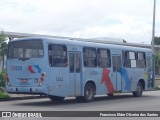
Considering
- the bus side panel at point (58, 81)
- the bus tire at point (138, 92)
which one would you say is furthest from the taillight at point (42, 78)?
the bus tire at point (138, 92)

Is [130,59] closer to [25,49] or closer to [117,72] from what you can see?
[117,72]

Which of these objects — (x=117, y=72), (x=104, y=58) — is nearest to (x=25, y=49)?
(x=104, y=58)

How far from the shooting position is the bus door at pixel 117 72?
958 inches

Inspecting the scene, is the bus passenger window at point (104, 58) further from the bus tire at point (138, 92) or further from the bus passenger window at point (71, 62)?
the bus tire at point (138, 92)

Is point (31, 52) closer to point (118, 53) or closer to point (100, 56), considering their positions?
point (100, 56)

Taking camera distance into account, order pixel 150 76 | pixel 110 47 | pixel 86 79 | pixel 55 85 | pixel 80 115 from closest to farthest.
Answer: pixel 80 115 < pixel 55 85 < pixel 86 79 < pixel 110 47 < pixel 150 76

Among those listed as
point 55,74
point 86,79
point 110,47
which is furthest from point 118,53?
point 55,74

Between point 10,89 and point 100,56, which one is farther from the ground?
point 100,56

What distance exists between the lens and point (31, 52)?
20188mm

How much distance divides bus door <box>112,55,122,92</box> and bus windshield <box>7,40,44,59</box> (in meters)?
5.66

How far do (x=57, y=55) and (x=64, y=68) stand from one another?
724 mm

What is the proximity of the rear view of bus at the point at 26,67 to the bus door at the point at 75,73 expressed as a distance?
1806mm

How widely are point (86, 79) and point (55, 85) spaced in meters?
2.46

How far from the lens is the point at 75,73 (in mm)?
21266
